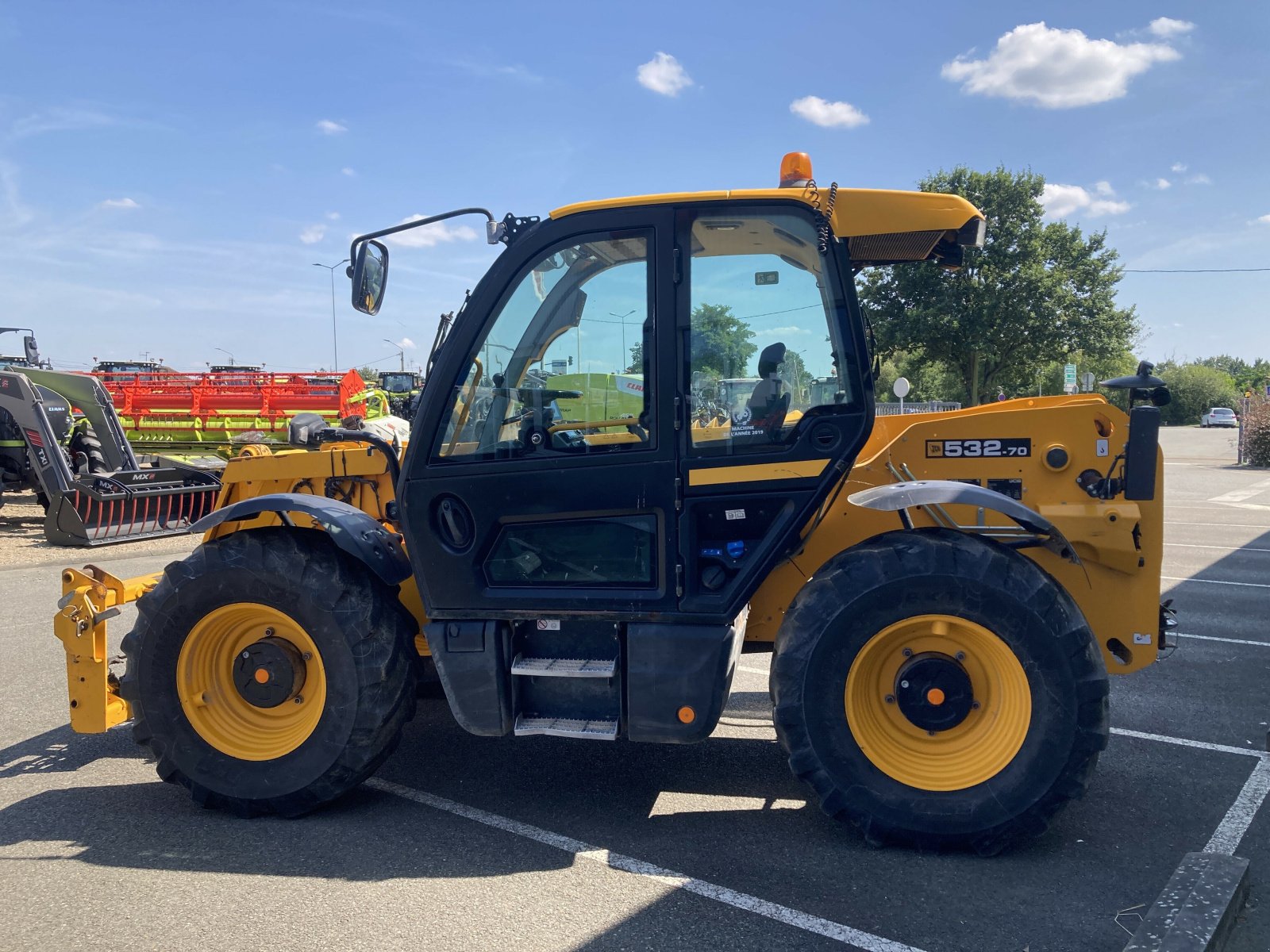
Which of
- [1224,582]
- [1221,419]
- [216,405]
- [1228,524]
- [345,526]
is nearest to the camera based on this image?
[345,526]

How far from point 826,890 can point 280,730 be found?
2.41 meters

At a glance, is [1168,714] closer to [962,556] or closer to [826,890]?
[962,556]

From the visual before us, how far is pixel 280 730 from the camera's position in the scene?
13.1 ft

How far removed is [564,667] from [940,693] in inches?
58.2

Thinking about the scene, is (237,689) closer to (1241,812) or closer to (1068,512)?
(1068,512)

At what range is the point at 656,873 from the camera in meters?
3.34

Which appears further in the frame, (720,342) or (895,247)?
(895,247)

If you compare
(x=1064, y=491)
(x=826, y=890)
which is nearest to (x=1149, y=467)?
(x=1064, y=491)

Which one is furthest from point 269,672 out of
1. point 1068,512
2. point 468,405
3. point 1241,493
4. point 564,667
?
point 1241,493

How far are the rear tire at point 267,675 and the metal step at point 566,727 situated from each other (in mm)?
586

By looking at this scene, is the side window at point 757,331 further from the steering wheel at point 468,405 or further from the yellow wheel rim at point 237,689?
the yellow wheel rim at point 237,689

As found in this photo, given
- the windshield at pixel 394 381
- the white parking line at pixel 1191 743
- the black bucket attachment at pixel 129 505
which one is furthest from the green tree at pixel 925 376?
the white parking line at pixel 1191 743

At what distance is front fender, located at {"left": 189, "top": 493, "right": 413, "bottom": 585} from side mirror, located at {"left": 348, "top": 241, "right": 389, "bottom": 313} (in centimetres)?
88

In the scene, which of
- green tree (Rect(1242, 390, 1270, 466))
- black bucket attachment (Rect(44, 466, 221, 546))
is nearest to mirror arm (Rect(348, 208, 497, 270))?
black bucket attachment (Rect(44, 466, 221, 546))
